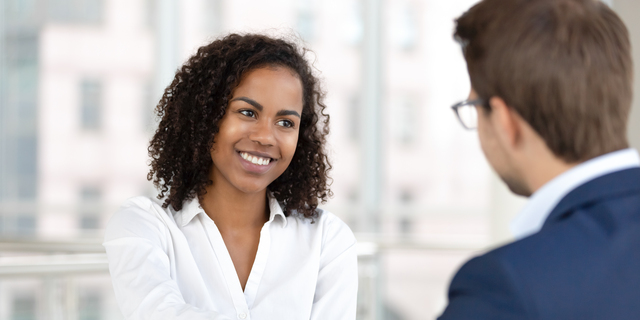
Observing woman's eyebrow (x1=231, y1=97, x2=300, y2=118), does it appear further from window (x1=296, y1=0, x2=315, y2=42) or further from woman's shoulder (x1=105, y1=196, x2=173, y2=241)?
window (x1=296, y1=0, x2=315, y2=42)

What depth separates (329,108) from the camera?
5469 mm

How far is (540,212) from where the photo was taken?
2.87 ft

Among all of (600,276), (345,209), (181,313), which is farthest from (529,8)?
(345,209)

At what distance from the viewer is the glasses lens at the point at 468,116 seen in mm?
973

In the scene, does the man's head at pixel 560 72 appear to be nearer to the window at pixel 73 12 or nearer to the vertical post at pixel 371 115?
the vertical post at pixel 371 115

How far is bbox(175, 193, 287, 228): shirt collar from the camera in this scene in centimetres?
164

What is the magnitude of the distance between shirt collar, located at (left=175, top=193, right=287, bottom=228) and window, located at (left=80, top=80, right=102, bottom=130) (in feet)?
14.9

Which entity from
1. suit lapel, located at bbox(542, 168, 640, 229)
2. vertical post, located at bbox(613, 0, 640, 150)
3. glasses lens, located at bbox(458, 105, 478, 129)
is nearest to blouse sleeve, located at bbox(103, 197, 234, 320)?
glasses lens, located at bbox(458, 105, 478, 129)

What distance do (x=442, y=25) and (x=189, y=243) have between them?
15.5 feet

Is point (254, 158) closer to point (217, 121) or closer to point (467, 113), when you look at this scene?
point (217, 121)

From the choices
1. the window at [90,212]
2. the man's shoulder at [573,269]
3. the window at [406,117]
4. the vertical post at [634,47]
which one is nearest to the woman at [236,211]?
the man's shoulder at [573,269]

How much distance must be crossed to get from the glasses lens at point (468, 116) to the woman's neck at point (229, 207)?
844 mm

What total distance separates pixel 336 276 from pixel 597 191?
984mm

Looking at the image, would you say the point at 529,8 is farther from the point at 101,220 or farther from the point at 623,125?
the point at 101,220
